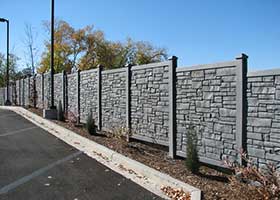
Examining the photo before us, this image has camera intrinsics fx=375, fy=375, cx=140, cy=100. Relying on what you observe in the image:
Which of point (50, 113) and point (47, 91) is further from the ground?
point (47, 91)

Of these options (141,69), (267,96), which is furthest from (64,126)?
(267,96)

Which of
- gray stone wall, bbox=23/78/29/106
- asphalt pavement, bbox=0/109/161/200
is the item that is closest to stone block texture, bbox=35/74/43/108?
gray stone wall, bbox=23/78/29/106

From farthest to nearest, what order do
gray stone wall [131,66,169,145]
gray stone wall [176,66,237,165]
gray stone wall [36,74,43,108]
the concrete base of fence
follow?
1. gray stone wall [36,74,43,108]
2. the concrete base of fence
3. gray stone wall [131,66,169,145]
4. gray stone wall [176,66,237,165]

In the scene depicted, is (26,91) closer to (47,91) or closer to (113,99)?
(47,91)

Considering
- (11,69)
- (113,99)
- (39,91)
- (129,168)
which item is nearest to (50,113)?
(113,99)

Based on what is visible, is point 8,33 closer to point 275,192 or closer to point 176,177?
point 176,177

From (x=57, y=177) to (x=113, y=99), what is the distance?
556 centimetres

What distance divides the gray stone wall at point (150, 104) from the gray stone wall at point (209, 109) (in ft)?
2.43

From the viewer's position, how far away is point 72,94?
1697 centimetres

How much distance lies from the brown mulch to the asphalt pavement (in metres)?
0.88

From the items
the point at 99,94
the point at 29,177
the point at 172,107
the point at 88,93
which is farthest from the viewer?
the point at 88,93

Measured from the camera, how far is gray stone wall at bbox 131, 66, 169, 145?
960 cm

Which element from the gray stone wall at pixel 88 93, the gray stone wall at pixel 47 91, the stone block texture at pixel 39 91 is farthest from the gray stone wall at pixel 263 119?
the stone block texture at pixel 39 91

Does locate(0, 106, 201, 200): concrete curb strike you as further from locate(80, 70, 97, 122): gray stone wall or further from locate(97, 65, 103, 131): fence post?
locate(80, 70, 97, 122): gray stone wall
